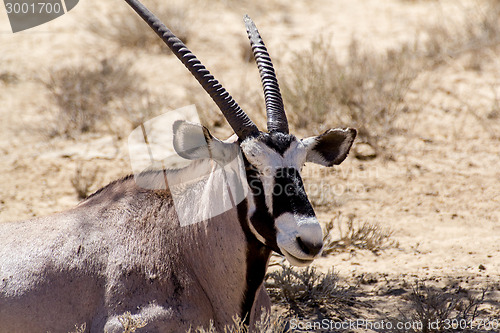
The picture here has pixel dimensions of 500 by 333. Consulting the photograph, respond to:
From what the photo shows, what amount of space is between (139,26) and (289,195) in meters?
7.13

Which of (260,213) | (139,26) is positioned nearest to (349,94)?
(139,26)

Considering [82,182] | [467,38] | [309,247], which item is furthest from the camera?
[467,38]

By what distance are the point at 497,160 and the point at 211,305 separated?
468 cm

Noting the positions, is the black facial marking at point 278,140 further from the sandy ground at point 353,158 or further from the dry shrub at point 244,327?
the sandy ground at point 353,158

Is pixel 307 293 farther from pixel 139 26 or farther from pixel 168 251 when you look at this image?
pixel 139 26

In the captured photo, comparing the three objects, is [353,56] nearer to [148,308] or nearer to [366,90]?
[366,90]

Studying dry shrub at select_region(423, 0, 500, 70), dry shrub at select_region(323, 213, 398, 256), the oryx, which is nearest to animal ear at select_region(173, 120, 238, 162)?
the oryx

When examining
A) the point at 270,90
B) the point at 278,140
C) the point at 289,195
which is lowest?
the point at 289,195

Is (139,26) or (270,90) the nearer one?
(270,90)

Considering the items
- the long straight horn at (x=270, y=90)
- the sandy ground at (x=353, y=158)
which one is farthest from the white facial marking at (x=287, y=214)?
the sandy ground at (x=353, y=158)

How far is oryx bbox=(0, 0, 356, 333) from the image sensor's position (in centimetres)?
367

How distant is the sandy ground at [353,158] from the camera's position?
581 cm

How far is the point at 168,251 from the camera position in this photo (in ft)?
12.9

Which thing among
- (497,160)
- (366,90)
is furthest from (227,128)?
(497,160)
